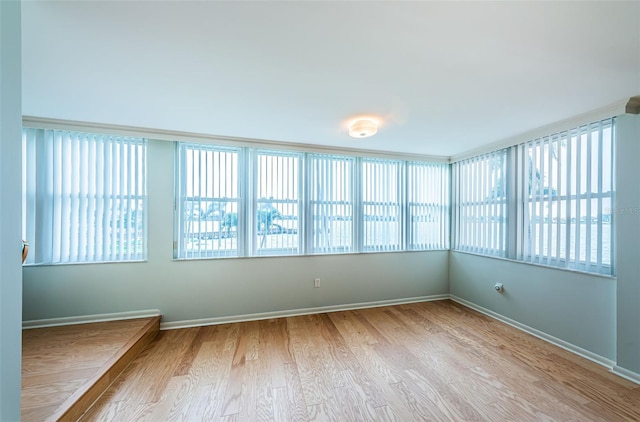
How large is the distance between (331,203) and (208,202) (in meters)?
1.66

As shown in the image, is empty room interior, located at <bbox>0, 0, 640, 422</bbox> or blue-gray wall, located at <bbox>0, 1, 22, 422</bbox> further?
empty room interior, located at <bbox>0, 0, 640, 422</bbox>

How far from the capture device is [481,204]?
11.3 ft

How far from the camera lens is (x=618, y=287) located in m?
2.09

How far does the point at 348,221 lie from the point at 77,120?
133 inches

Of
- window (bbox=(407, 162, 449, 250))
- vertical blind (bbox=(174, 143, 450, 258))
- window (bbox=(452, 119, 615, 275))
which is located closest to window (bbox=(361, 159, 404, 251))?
vertical blind (bbox=(174, 143, 450, 258))

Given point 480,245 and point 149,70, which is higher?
point 149,70

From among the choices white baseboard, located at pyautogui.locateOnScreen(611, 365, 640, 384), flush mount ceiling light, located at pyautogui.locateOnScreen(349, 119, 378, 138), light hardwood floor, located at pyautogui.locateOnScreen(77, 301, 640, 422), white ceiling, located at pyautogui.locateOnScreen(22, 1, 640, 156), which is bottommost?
light hardwood floor, located at pyautogui.locateOnScreen(77, 301, 640, 422)

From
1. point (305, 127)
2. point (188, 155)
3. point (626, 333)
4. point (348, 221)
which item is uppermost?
point (305, 127)

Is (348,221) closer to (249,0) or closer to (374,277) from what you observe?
(374,277)

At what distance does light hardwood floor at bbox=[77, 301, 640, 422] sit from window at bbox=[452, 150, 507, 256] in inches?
45.2

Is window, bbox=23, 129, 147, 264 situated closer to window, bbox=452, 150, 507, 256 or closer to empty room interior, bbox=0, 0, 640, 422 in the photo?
empty room interior, bbox=0, 0, 640, 422

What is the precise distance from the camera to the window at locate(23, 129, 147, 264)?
2527 millimetres

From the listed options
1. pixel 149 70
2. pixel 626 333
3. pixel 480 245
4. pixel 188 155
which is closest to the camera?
pixel 149 70

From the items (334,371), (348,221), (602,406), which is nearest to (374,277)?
(348,221)
